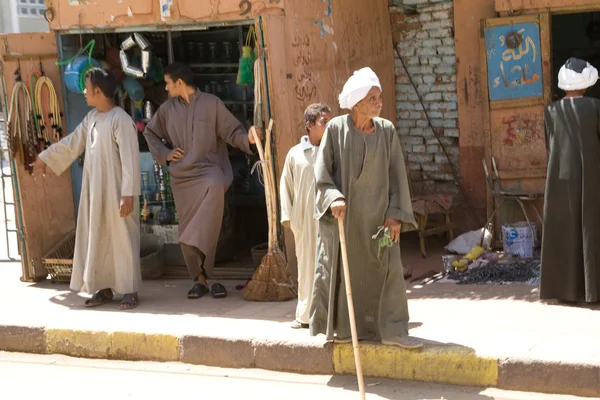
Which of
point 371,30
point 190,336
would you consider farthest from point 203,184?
point 371,30

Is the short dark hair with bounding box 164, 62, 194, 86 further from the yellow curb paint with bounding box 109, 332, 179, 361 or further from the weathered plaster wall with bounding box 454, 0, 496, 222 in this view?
the weathered plaster wall with bounding box 454, 0, 496, 222

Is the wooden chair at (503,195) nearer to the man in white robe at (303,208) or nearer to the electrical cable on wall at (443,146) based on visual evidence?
the electrical cable on wall at (443,146)

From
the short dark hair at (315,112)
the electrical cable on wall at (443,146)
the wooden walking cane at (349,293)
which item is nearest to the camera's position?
the wooden walking cane at (349,293)

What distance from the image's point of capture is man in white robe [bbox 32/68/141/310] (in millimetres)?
8344

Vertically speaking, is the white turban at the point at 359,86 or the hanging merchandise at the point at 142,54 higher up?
the hanging merchandise at the point at 142,54

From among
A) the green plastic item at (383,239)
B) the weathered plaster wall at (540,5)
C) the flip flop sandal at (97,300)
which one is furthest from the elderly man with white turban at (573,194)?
the flip flop sandal at (97,300)

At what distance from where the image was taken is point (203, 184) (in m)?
8.73

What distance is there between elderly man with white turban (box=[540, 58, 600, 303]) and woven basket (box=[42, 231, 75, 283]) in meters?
4.37

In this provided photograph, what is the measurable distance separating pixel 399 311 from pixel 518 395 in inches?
34.3

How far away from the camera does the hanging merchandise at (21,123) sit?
9430mm

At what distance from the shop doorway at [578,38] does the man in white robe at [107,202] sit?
620 centimetres

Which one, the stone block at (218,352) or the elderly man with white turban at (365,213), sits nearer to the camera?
the elderly man with white turban at (365,213)

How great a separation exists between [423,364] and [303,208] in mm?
1476

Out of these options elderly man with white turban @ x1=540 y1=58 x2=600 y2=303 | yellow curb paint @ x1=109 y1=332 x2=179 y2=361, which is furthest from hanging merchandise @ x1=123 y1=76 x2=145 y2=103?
elderly man with white turban @ x1=540 y1=58 x2=600 y2=303
